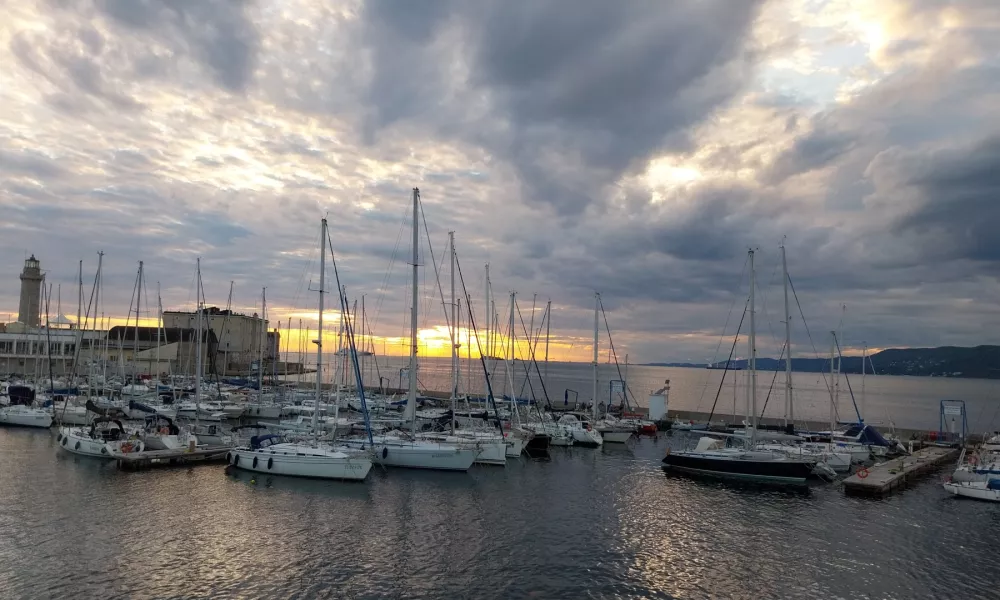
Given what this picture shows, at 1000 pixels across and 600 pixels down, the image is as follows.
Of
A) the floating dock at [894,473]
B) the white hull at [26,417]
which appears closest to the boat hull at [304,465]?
the white hull at [26,417]

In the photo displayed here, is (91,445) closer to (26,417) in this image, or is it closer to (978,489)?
(26,417)

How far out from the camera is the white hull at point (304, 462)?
34.1 meters

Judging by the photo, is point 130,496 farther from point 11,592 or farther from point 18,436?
point 18,436

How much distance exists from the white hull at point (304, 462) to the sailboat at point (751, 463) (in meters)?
20.8

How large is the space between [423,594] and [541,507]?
39.3 feet

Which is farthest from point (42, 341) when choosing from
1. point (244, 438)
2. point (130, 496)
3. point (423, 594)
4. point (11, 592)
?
point (423, 594)

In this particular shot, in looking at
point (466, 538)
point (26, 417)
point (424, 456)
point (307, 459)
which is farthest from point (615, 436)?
point (26, 417)

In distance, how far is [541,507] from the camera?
30.3m

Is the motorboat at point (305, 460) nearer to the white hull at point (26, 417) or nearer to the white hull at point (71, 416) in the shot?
the white hull at point (71, 416)

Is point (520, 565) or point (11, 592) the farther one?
point (520, 565)

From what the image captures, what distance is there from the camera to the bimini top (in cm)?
3712

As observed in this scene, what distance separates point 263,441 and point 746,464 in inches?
1215

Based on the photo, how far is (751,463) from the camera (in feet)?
127

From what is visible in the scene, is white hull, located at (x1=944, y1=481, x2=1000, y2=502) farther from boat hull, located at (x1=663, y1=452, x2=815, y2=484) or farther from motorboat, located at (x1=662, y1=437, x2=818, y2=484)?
boat hull, located at (x1=663, y1=452, x2=815, y2=484)
